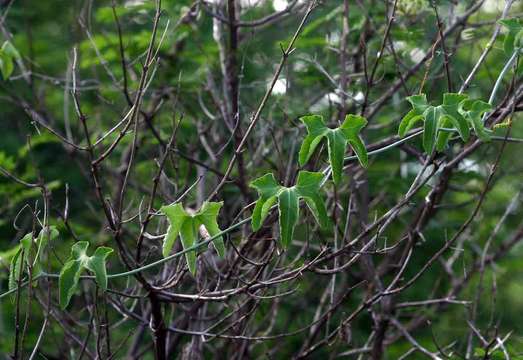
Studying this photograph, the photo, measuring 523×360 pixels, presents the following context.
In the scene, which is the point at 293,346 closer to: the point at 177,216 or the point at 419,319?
the point at 419,319

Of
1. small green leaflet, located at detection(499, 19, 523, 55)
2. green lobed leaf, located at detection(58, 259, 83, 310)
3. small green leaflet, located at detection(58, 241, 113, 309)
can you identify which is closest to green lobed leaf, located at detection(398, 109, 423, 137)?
small green leaflet, located at detection(499, 19, 523, 55)

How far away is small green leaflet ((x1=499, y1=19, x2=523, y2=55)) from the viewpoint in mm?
3234

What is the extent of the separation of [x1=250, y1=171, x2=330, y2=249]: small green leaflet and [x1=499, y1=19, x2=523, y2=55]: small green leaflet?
1096 mm

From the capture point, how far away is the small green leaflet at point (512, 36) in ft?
10.6

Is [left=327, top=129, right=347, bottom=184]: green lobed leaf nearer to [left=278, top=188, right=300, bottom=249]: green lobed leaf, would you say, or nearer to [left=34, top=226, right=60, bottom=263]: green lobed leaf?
[left=278, top=188, right=300, bottom=249]: green lobed leaf

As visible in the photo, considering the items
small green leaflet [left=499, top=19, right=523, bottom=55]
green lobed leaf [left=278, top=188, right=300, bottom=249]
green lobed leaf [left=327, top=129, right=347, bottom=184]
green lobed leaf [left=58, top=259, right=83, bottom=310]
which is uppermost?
small green leaflet [left=499, top=19, right=523, bottom=55]

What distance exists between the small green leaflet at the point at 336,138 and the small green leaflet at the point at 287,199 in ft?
0.26

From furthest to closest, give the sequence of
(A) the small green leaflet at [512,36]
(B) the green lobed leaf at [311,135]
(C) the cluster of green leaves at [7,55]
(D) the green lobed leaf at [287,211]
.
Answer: (C) the cluster of green leaves at [7,55]
(A) the small green leaflet at [512,36]
(B) the green lobed leaf at [311,135]
(D) the green lobed leaf at [287,211]

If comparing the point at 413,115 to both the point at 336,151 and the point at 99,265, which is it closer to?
the point at 336,151

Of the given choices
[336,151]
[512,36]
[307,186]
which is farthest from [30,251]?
[512,36]

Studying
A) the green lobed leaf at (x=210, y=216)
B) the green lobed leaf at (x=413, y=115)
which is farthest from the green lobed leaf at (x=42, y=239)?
the green lobed leaf at (x=413, y=115)

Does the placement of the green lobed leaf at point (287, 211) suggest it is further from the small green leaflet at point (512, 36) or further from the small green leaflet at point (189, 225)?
the small green leaflet at point (512, 36)

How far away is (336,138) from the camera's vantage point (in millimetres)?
2750

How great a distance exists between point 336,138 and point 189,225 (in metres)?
0.57
